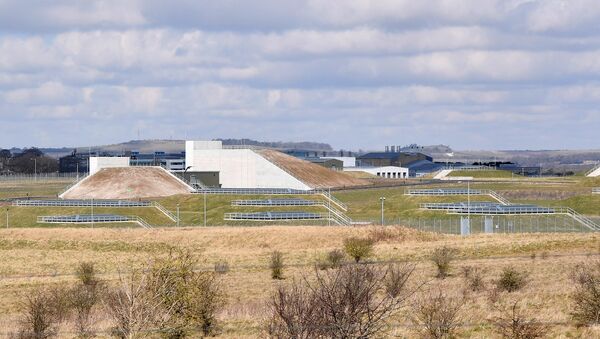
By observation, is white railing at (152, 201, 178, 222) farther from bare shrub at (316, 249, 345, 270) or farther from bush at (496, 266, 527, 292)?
bush at (496, 266, 527, 292)

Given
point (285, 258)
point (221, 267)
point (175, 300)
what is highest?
point (175, 300)

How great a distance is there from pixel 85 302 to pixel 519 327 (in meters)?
Result: 23.6

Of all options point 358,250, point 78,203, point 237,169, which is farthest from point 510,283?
point 237,169

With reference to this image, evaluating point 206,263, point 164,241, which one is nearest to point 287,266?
point 206,263

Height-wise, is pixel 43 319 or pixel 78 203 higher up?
pixel 78 203

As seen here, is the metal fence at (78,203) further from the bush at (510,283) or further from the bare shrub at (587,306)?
the bare shrub at (587,306)

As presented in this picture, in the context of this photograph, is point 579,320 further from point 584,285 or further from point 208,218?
point 208,218

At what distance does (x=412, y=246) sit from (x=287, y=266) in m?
16.5

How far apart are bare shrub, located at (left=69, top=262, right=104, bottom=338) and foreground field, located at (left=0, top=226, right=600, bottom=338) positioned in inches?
28.6

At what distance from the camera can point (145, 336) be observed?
37938 mm

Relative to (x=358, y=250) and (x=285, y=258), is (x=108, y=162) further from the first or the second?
(x=358, y=250)

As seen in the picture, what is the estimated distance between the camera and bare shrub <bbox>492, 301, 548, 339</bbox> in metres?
37.8

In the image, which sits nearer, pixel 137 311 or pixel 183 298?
pixel 137 311

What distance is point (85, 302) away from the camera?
5219 centimetres
